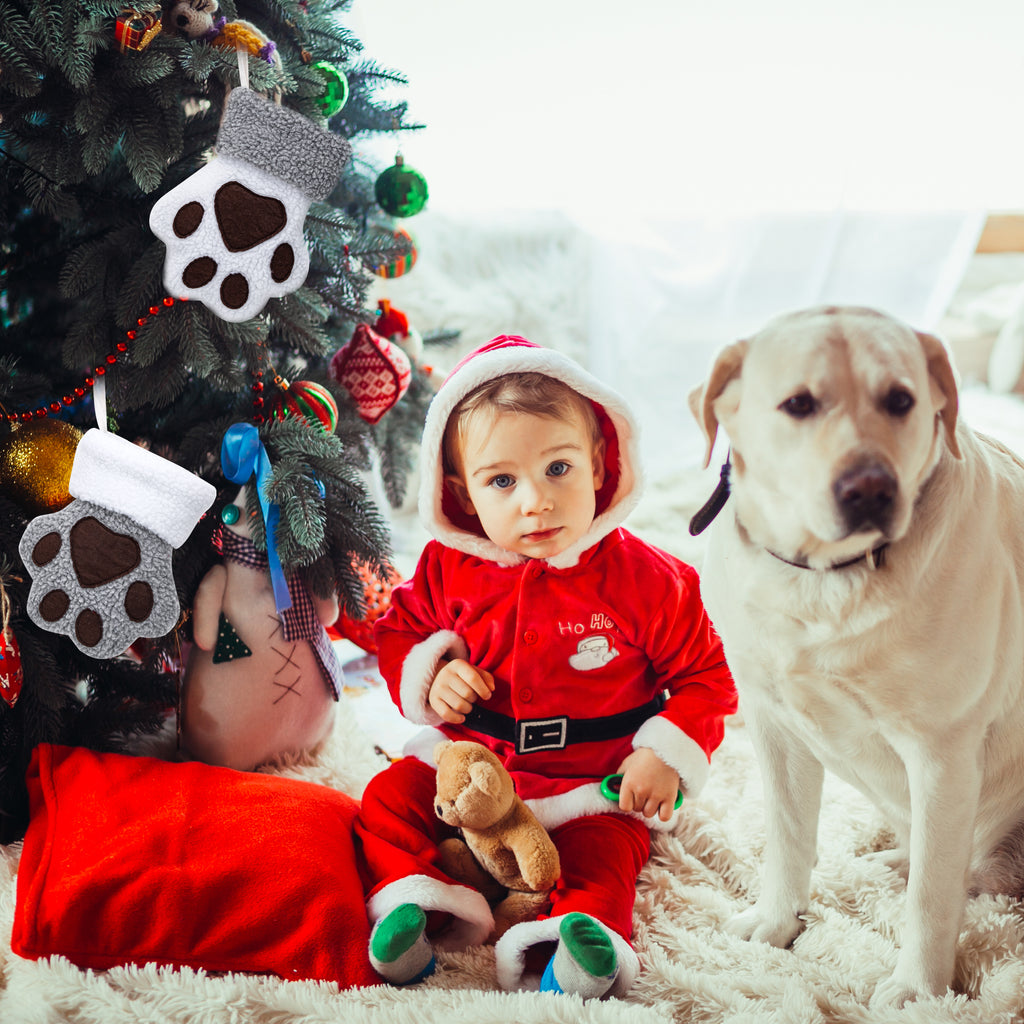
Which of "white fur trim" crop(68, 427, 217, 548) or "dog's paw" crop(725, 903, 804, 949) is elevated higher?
"white fur trim" crop(68, 427, 217, 548)

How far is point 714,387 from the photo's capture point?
29.8 inches

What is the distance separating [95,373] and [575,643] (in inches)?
25.0

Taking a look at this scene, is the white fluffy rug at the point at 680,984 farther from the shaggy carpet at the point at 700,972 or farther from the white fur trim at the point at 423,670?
the white fur trim at the point at 423,670

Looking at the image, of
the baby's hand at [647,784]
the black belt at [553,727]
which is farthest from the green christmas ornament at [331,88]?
the baby's hand at [647,784]

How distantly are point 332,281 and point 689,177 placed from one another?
1349 millimetres

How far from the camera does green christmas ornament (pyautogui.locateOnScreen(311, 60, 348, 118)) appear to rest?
1147 millimetres

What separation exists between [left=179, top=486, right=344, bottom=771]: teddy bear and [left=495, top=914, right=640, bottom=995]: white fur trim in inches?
18.6

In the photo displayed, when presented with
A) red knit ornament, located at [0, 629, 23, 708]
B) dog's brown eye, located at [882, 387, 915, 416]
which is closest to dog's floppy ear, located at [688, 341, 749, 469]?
dog's brown eye, located at [882, 387, 915, 416]

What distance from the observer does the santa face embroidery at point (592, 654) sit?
3.43 ft

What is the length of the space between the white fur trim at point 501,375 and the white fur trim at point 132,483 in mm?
259

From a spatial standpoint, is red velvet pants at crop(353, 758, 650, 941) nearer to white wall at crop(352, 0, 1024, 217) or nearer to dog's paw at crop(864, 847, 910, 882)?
dog's paw at crop(864, 847, 910, 882)

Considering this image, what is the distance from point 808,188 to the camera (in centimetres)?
229

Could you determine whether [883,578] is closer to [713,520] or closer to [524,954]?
[713,520]

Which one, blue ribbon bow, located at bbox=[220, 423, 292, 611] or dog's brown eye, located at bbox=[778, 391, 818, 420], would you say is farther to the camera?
blue ribbon bow, located at bbox=[220, 423, 292, 611]
